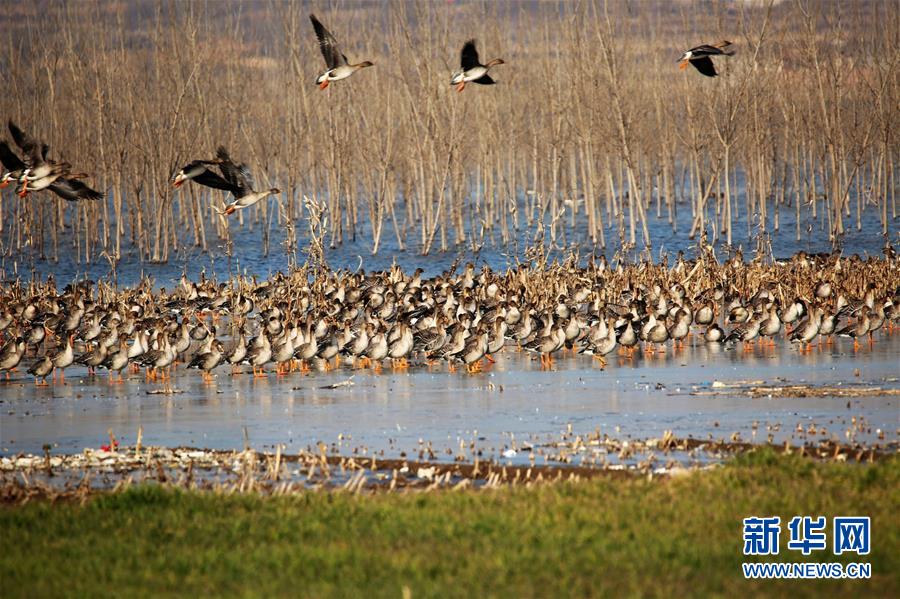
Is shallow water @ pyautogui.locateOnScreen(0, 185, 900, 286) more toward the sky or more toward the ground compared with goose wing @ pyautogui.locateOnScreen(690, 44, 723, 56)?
more toward the ground

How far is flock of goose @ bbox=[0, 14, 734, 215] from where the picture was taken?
19922 mm

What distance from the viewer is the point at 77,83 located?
184 feet

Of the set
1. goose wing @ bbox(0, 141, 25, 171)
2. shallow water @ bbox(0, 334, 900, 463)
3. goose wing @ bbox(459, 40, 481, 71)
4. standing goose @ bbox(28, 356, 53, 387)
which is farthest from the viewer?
goose wing @ bbox(459, 40, 481, 71)

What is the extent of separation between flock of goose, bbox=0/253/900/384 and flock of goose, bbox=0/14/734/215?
262 cm

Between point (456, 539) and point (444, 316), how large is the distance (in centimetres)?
1730

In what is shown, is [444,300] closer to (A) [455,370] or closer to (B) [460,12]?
(A) [455,370]

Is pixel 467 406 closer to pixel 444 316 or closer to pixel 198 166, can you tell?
pixel 198 166

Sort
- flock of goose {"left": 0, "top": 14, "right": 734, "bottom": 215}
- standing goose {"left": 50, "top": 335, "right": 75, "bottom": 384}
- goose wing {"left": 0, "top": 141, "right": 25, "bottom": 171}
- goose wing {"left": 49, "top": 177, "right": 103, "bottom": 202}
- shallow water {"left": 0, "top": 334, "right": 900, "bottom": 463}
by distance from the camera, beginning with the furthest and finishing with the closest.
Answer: standing goose {"left": 50, "top": 335, "right": 75, "bottom": 384}, goose wing {"left": 0, "top": 141, "right": 25, "bottom": 171}, goose wing {"left": 49, "top": 177, "right": 103, "bottom": 202}, flock of goose {"left": 0, "top": 14, "right": 734, "bottom": 215}, shallow water {"left": 0, "top": 334, "right": 900, "bottom": 463}

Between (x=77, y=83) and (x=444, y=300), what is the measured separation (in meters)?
32.0

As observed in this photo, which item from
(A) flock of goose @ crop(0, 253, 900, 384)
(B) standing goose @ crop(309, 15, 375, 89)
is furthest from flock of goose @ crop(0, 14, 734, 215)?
(A) flock of goose @ crop(0, 253, 900, 384)

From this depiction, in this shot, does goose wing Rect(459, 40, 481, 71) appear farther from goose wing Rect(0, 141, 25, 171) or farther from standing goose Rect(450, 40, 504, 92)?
goose wing Rect(0, 141, 25, 171)

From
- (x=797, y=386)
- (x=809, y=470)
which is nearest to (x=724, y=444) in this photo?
(x=809, y=470)

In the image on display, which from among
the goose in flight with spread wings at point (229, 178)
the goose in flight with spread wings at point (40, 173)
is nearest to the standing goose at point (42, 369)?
the goose in flight with spread wings at point (40, 173)

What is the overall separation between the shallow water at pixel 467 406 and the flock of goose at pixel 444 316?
55 cm
